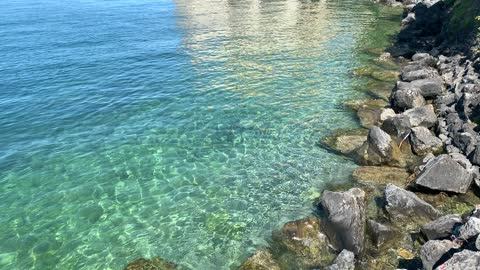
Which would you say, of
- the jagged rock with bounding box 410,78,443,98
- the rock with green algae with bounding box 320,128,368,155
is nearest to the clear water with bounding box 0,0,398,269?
the rock with green algae with bounding box 320,128,368,155

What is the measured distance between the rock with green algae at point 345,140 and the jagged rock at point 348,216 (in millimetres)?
6506

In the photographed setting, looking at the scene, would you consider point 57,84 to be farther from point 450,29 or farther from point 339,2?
point 339,2

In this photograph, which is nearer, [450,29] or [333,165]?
[333,165]

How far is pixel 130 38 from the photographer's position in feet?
206

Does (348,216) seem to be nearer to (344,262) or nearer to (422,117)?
(344,262)

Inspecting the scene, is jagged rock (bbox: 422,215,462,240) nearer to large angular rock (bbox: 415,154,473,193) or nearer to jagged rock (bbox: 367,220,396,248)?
jagged rock (bbox: 367,220,396,248)

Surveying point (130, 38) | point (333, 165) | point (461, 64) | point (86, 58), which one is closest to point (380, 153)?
point (333, 165)

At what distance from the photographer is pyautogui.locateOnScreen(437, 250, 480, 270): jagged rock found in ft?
36.7

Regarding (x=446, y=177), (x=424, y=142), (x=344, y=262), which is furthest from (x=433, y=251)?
(x=424, y=142)

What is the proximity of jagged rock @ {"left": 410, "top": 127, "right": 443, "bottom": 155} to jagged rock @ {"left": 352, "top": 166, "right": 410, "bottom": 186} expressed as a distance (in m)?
2.59

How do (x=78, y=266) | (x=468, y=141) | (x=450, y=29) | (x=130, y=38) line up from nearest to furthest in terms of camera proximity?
(x=78, y=266) < (x=468, y=141) < (x=450, y=29) < (x=130, y=38)

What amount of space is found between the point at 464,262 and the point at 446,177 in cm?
894

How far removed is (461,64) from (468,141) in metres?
16.7

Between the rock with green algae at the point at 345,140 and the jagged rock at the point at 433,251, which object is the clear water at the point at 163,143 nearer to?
the rock with green algae at the point at 345,140
